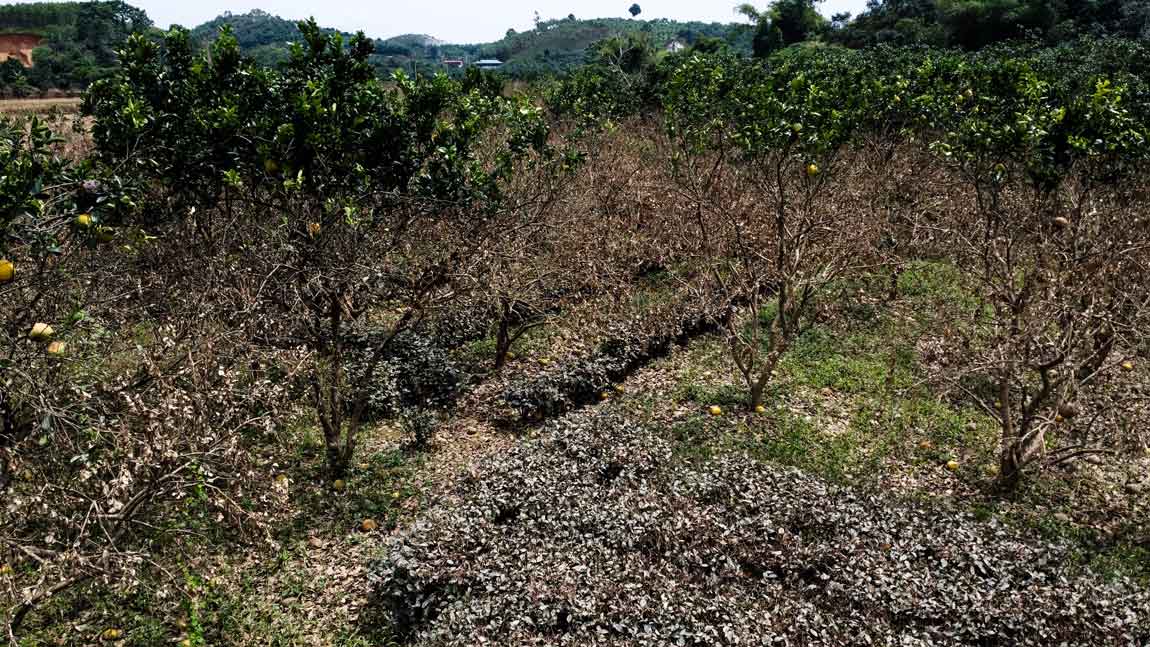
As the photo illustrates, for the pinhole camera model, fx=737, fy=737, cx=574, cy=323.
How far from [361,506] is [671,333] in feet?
15.3

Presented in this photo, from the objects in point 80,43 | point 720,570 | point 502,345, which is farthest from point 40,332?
point 80,43

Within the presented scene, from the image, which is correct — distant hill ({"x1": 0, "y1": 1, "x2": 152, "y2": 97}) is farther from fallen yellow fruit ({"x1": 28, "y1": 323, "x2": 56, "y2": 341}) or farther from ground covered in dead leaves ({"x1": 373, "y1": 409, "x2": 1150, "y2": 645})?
ground covered in dead leaves ({"x1": 373, "y1": 409, "x2": 1150, "y2": 645})

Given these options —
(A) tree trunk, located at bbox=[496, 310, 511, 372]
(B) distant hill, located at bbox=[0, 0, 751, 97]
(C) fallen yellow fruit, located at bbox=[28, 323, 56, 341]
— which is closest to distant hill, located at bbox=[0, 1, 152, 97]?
(B) distant hill, located at bbox=[0, 0, 751, 97]

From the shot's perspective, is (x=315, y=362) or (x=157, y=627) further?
(x=315, y=362)

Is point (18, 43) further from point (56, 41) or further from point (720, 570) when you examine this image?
point (720, 570)

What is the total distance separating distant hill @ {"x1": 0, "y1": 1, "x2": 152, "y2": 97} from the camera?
30.7 m

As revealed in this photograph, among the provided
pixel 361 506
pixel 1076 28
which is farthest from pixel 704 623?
pixel 1076 28

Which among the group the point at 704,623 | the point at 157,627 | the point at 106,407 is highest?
the point at 106,407

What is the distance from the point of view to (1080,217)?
20.4 ft

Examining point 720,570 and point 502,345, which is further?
point 502,345

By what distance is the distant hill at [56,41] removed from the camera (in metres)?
30.7

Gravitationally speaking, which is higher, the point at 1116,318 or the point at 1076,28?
the point at 1076,28

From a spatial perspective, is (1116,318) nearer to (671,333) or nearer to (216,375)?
(671,333)

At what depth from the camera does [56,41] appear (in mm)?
39812
